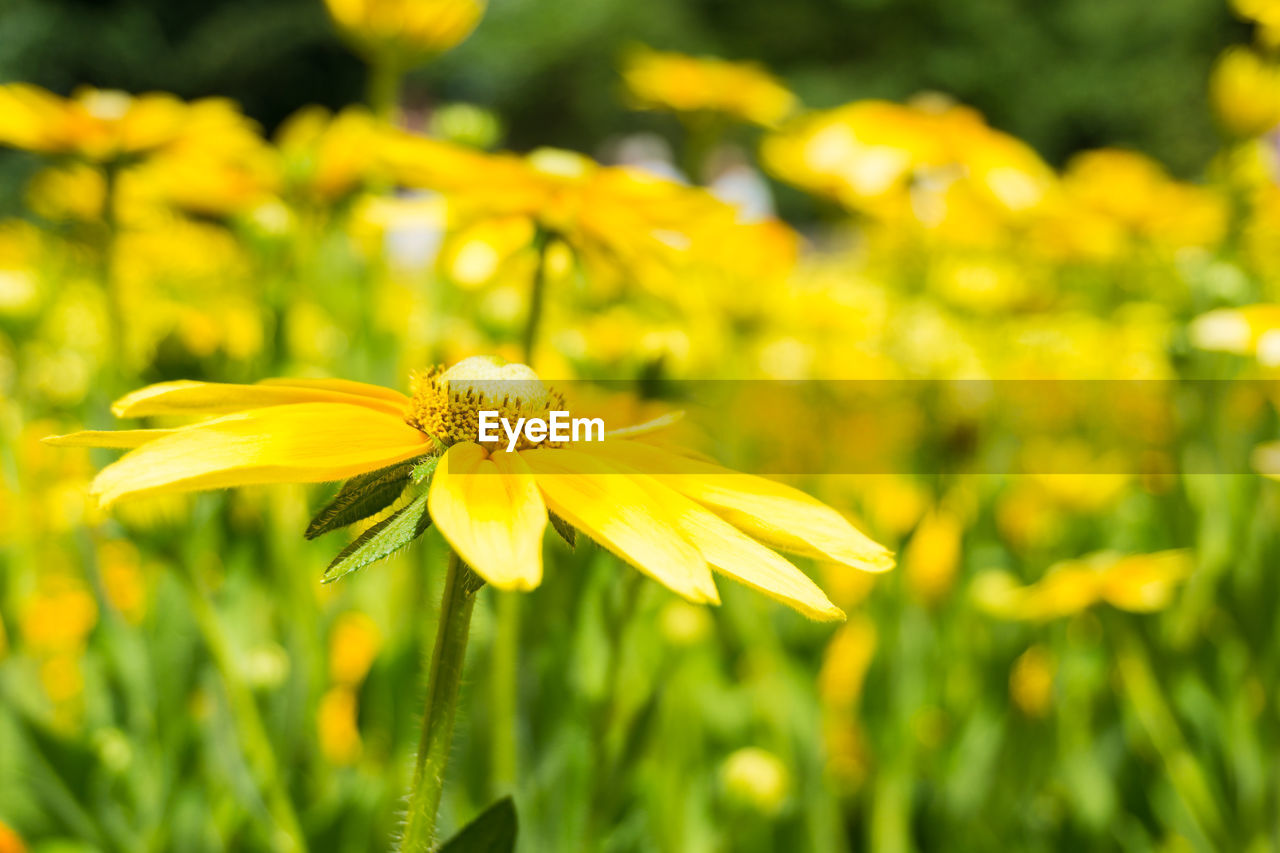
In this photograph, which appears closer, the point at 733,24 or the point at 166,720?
the point at 166,720

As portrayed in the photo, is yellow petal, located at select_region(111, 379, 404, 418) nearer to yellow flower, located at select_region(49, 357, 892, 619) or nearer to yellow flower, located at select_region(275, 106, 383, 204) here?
yellow flower, located at select_region(49, 357, 892, 619)

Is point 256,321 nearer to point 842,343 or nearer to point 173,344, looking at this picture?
point 173,344

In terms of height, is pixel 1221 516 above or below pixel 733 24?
below

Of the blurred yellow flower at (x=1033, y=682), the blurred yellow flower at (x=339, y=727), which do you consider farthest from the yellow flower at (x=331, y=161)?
the blurred yellow flower at (x=1033, y=682)

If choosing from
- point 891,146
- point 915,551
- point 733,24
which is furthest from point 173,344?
point 733,24

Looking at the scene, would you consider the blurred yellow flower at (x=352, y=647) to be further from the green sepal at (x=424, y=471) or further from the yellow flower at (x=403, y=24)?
the green sepal at (x=424, y=471)
